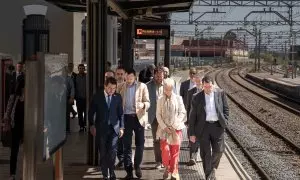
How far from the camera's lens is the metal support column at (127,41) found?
14.9m

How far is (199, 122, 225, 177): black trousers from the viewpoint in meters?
8.34

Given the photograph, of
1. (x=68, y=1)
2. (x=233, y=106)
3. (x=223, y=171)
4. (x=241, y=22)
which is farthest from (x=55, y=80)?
(x=241, y=22)

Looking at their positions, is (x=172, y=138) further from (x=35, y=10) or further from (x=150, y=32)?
(x=150, y=32)

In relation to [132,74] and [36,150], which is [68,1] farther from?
[36,150]

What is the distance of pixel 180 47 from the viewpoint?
330 feet

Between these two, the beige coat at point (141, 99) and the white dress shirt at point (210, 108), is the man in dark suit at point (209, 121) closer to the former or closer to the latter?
the white dress shirt at point (210, 108)

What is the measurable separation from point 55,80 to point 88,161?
408 cm

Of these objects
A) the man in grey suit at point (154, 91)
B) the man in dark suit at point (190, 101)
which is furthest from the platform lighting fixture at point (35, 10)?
the man in grey suit at point (154, 91)

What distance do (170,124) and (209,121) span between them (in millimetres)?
602

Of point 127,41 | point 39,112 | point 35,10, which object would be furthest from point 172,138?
point 35,10

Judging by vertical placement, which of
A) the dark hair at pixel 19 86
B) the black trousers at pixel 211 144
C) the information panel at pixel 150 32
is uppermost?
the information panel at pixel 150 32

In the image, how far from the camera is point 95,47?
9570 mm

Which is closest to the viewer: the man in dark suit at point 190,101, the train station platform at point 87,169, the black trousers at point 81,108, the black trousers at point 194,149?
the train station platform at point 87,169

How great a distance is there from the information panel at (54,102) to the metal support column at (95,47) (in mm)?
3227
